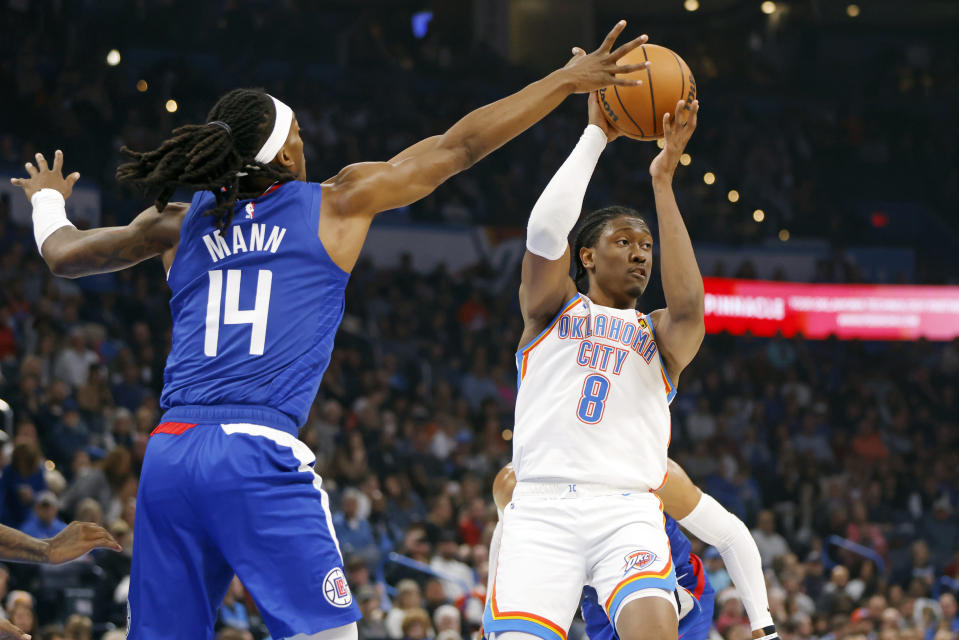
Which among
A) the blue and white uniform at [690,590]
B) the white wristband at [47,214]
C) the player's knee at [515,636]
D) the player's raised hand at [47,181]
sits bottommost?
the blue and white uniform at [690,590]

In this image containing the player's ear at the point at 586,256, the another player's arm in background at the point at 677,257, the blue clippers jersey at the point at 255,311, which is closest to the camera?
the blue clippers jersey at the point at 255,311

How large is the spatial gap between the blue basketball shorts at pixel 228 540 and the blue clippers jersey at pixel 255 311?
0.13m

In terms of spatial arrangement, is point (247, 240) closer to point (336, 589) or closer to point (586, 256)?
point (336, 589)

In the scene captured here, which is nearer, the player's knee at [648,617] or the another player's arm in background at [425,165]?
the another player's arm in background at [425,165]

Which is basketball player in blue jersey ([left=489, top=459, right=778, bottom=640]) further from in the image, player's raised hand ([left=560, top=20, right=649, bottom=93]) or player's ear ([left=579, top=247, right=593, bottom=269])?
player's raised hand ([left=560, top=20, right=649, bottom=93])

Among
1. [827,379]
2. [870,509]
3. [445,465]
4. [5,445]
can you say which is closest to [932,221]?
[827,379]

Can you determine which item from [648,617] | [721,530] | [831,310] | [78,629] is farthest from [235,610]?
[831,310]

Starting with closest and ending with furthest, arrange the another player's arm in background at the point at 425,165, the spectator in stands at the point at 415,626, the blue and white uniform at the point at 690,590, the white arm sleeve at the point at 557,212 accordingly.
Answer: the another player's arm in background at the point at 425,165 < the white arm sleeve at the point at 557,212 < the blue and white uniform at the point at 690,590 < the spectator in stands at the point at 415,626

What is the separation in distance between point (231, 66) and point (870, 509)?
1059cm

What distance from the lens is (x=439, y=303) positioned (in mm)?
15445

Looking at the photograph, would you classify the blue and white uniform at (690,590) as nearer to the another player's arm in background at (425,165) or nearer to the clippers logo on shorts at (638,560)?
the clippers logo on shorts at (638,560)

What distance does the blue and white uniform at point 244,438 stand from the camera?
10.5 ft

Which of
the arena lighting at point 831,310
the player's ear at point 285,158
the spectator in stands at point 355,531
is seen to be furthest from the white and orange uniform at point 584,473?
the arena lighting at point 831,310

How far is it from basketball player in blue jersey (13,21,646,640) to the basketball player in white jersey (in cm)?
80
